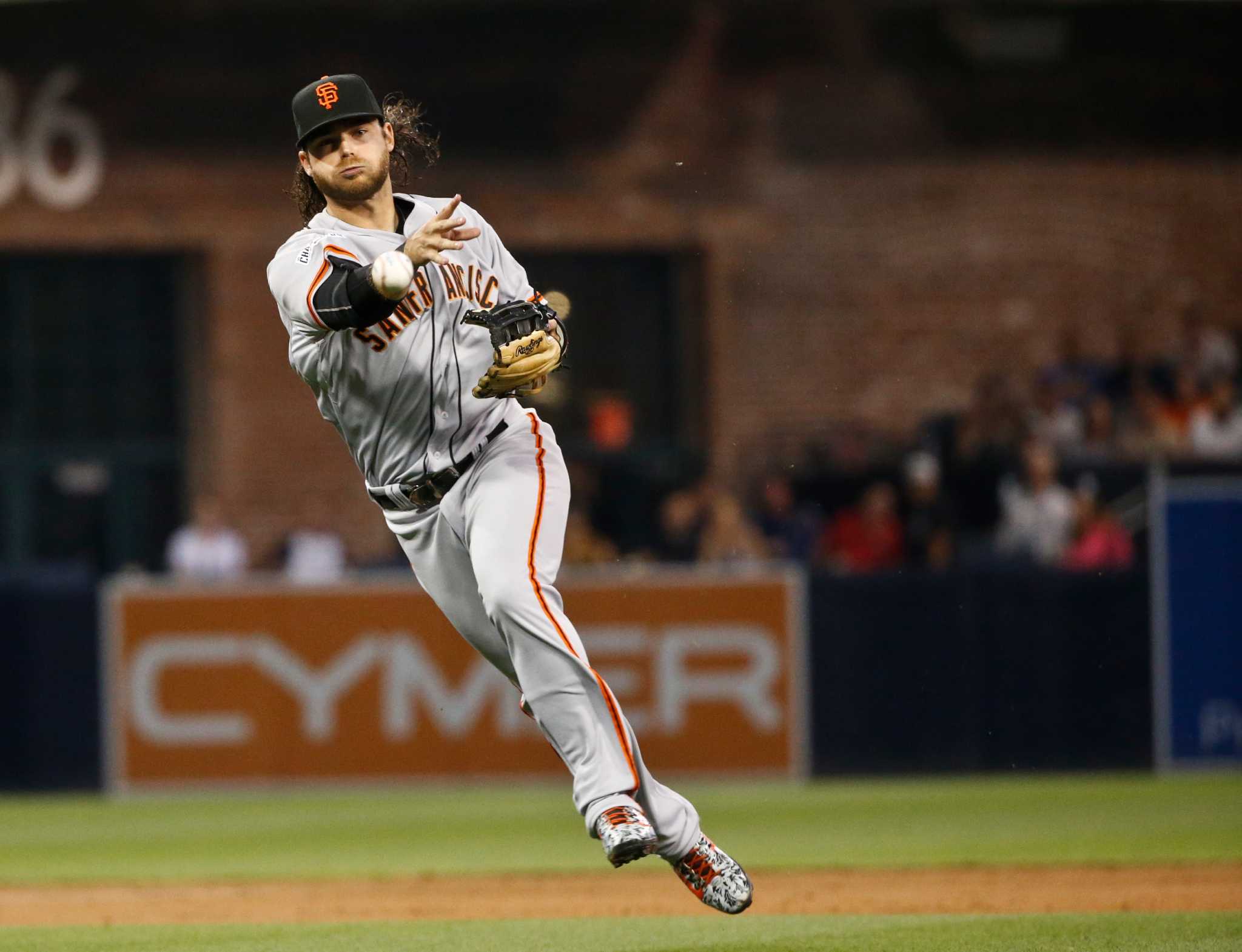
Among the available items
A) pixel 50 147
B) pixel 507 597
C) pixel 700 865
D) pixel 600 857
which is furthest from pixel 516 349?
pixel 50 147

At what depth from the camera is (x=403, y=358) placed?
5188mm

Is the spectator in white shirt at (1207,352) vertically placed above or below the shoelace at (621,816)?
above

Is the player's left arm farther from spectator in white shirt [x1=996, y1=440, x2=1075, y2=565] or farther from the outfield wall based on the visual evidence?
spectator in white shirt [x1=996, y1=440, x2=1075, y2=565]

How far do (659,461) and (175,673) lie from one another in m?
6.04

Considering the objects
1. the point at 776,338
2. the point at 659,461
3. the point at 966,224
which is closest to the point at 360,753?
the point at 659,461

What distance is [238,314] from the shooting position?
52.0 feet

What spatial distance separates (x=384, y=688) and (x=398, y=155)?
5.80m

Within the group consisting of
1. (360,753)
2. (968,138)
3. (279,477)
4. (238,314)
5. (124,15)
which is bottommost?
(360,753)

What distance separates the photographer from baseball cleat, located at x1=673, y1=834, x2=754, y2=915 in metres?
5.13

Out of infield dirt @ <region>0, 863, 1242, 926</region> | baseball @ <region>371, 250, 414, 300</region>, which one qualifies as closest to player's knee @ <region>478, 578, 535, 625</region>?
baseball @ <region>371, 250, 414, 300</region>

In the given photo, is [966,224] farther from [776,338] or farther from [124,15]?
[124,15]

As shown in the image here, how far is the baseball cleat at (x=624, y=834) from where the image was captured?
4.82m

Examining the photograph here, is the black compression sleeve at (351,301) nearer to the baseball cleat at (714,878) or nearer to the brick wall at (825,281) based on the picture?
the baseball cleat at (714,878)

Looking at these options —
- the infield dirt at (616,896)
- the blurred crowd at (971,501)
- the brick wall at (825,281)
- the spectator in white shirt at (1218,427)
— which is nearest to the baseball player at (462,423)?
the infield dirt at (616,896)
